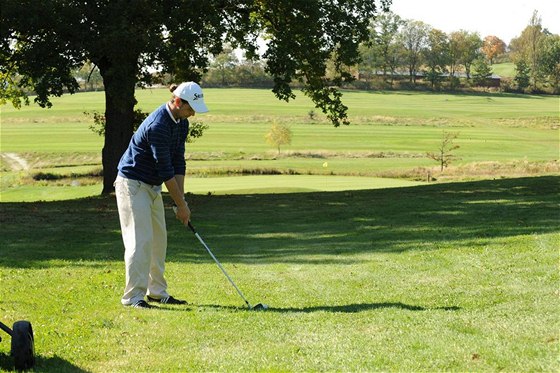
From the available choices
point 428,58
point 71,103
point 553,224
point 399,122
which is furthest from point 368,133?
point 553,224

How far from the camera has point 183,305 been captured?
11.3 m

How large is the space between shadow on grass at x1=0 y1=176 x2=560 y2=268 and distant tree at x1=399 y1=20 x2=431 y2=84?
114821mm

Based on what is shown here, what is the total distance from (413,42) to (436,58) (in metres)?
13.9

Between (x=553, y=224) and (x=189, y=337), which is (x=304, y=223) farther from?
(x=189, y=337)

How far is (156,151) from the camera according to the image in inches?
418

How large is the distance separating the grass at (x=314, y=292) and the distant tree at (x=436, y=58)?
380 feet

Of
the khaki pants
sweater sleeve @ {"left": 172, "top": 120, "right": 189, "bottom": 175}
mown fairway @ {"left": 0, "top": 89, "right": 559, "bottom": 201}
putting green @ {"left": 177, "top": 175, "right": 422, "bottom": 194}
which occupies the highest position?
sweater sleeve @ {"left": 172, "top": 120, "right": 189, "bottom": 175}

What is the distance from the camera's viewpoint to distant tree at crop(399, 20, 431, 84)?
476 ft

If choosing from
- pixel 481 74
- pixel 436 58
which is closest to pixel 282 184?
pixel 436 58

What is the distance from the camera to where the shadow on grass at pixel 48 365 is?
783 centimetres

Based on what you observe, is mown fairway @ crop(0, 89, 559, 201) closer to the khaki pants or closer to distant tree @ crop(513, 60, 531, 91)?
distant tree @ crop(513, 60, 531, 91)

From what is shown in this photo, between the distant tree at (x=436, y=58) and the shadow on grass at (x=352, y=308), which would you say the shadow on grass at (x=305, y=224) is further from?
the distant tree at (x=436, y=58)

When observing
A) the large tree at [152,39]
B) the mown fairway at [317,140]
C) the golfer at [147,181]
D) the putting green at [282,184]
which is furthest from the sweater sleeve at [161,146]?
the mown fairway at [317,140]

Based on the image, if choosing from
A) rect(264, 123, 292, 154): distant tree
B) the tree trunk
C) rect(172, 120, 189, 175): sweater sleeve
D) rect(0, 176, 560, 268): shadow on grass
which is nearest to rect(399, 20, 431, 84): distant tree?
rect(264, 123, 292, 154): distant tree
